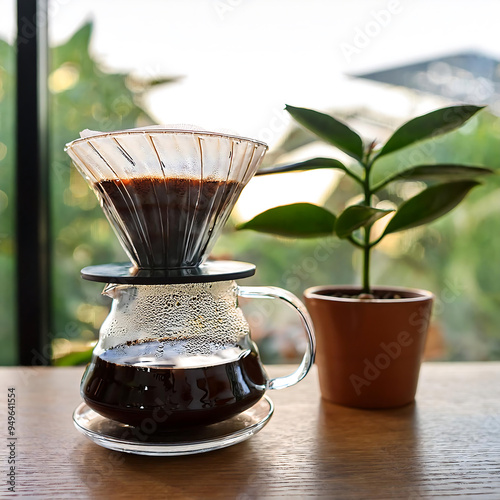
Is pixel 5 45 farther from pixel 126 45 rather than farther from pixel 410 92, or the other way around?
pixel 410 92

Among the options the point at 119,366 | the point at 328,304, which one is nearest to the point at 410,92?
the point at 328,304

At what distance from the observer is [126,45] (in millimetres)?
1218

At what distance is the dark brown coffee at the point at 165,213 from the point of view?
49cm

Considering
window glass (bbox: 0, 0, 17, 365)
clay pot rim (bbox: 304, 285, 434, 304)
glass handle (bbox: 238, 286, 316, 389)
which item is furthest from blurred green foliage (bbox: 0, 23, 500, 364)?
glass handle (bbox: 238, 286, 316, 389)

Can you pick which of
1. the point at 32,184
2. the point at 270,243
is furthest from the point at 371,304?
the point at 32,184

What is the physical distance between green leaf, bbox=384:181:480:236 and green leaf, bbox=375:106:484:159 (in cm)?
7

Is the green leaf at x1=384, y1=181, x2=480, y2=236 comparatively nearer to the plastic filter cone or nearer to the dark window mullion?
the plastic filter cone

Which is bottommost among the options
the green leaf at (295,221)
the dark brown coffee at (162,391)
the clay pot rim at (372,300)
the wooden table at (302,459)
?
the wooden table at (302,459)

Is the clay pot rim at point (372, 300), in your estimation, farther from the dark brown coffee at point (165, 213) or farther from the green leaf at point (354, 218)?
the dark brown coffee at point (165, 213)

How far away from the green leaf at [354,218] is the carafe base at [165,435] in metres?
0.23

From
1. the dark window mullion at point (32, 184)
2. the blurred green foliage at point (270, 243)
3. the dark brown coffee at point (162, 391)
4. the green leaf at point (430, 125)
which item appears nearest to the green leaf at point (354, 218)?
the green leaf at point (430, 125)

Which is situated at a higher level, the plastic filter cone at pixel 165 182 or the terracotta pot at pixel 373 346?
the plastic filter cone at pixel 165 182

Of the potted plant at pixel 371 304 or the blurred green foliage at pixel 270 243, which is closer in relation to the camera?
the potted plant at pixel 371 304

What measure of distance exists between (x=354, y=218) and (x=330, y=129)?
5.1 inches
